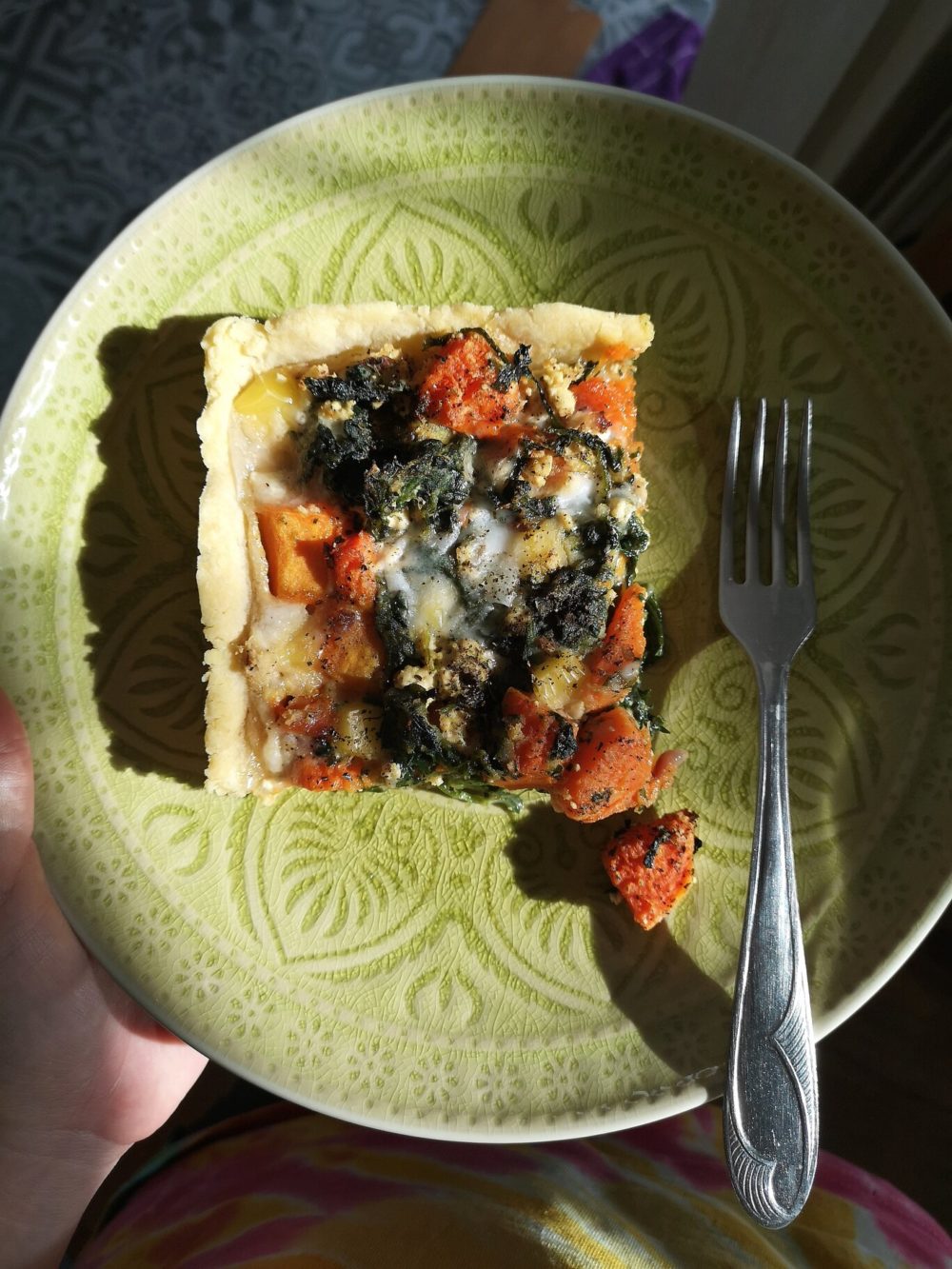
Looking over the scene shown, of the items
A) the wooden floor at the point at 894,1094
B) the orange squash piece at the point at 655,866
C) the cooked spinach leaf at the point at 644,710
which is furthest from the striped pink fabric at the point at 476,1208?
the cooked spinach leaf at the point at 644,710

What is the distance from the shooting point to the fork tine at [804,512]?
10.2 feet

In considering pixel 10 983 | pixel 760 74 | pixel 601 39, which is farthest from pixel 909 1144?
pixel 601 39

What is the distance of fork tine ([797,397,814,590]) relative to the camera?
3.12m

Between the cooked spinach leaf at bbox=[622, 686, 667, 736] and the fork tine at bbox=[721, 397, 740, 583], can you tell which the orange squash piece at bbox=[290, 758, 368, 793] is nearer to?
the cooked spinach leaf at bbox=[622, 686, 667, 736]

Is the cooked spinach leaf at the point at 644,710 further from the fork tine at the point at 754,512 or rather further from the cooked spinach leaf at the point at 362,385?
the cooked spinach leaf at the point at 362,385

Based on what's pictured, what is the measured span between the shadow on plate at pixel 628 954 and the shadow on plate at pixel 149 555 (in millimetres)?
1294

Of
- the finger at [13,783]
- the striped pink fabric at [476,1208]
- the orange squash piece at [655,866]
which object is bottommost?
the striped pink fabric at [476,1208]

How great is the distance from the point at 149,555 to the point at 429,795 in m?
1.37

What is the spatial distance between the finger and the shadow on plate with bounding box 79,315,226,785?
281 millimetres

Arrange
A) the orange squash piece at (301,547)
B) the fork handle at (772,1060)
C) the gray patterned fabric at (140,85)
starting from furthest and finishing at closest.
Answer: the gray patterned fabric at (140,85) → the orange squash piece at (301,547) → the fork handle at (772,1060)

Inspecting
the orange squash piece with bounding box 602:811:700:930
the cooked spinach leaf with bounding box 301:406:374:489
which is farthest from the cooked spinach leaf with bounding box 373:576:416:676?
the orange squash piece with bounding box 602:811:700:930

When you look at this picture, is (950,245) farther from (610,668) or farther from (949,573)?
(610,668)

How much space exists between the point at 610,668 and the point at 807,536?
0.91 metres

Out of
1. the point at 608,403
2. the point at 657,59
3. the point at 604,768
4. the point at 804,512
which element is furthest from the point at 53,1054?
the point at 657,59
